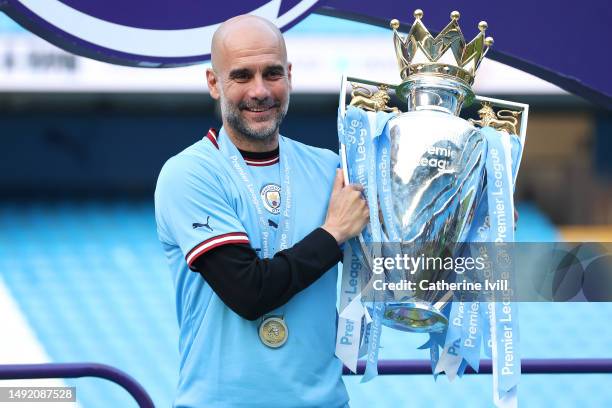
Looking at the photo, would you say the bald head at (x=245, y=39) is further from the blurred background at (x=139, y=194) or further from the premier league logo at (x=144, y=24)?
the blurred background at (x=139, y=194)

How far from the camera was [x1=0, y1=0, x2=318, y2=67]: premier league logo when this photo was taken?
2.38 m

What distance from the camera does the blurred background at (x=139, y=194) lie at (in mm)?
6258

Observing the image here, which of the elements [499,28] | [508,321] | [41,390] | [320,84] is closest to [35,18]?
[41,390]

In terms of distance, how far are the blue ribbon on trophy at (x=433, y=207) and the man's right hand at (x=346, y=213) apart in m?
0.02

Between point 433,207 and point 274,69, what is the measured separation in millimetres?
396

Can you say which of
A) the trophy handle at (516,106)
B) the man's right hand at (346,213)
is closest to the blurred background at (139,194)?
the trophy handle at (516,106)

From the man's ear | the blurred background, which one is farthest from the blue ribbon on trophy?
the blurred background

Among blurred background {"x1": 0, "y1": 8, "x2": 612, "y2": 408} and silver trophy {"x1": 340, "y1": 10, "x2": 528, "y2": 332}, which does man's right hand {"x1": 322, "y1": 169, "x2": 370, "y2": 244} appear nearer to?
silver trophy {"x1": 340, "y1": 10, "x2": 528, "y2": 332}

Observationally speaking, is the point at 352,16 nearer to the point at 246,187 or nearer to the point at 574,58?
the point at 574,58

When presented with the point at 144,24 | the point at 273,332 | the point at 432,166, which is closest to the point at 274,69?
the point at 432,166

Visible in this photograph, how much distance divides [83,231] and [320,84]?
A: 2.34 metres

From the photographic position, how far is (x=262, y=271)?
1754mm

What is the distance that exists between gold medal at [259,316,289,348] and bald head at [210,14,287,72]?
49 cm

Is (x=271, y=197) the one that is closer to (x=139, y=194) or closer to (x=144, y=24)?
(x=144, y=24)
